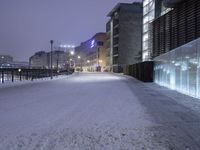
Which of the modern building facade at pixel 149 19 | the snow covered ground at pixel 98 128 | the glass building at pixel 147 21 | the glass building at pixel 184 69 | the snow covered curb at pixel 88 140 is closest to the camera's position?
the snow covered curb at pixel 88 140

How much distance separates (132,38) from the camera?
99.4 metres

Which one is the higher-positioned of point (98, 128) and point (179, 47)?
point (179, 47)

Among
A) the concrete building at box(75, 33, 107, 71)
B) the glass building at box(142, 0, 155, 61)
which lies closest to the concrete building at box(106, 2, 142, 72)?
the concrete building at box(75, 33, 107, 71)

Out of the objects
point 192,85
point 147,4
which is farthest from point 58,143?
point 147,4

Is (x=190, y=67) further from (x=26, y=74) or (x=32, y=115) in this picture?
(x=26, y=74)

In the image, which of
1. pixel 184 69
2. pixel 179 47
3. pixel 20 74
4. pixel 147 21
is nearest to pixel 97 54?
pixel 147 21

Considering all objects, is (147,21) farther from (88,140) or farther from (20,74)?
(88,140)

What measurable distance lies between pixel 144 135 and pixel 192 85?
9519mm

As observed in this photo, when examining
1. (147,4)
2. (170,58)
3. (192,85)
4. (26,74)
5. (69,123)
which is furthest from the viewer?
(147,4)

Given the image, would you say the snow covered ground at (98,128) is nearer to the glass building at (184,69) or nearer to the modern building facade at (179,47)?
the glass building at (184,69)

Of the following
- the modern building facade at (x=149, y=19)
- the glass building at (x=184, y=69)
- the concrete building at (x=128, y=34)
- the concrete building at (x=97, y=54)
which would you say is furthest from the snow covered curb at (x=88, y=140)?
the concrete building at (x=97, y=54)

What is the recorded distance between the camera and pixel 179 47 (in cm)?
1873

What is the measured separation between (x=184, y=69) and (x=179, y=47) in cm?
200

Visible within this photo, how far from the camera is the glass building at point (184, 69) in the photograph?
1477cm
